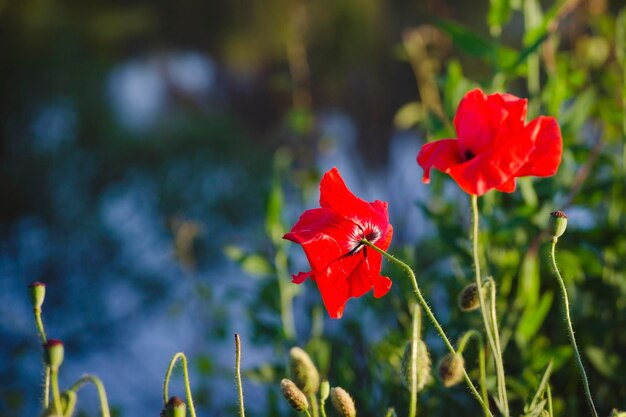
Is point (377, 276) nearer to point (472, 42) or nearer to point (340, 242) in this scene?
point (340, 242)

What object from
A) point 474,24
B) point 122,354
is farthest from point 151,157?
point 474,24

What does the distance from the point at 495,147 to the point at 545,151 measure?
0.02 m

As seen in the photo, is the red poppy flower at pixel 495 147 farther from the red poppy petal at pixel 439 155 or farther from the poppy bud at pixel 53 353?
the poppy bud at pixel 53 353

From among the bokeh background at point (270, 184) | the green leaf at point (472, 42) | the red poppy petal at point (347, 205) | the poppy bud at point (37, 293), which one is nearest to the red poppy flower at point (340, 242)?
the red poppy petal at point (347, 205)

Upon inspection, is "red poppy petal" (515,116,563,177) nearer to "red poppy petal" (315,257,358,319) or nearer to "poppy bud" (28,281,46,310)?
"red poppy petal" (315,257,358,319)

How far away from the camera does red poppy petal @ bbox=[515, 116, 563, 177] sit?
349 mm

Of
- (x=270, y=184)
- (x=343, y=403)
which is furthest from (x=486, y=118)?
(x=270, y=184)

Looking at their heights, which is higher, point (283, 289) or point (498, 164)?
point (283, 289)

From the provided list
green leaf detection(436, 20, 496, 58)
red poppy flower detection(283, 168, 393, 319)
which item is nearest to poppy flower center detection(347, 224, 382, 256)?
red poppy flower detection(283, 168, 393, 319)

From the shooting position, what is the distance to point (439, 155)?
0.36 m

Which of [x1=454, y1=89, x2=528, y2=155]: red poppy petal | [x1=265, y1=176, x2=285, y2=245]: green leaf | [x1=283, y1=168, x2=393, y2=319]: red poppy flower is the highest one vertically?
[x1=265, y1=176, x2=285, y2=245]: green leaf

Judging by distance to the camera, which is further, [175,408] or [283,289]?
[283,289]

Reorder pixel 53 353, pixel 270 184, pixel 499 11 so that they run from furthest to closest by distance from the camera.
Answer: pixel 270 184, pixel 499 11, pixel 53 353

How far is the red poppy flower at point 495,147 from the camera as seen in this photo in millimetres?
336
